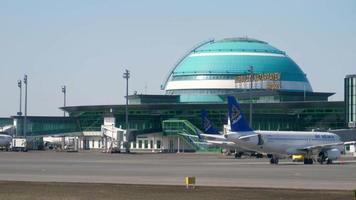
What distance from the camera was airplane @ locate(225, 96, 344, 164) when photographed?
9181 centimetres

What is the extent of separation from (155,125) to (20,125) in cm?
3361

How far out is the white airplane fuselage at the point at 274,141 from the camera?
301 ft

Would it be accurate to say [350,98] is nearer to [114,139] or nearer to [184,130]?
[184,130]

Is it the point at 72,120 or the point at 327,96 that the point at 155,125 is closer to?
the point at 72,120

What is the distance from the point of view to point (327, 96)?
199 meters

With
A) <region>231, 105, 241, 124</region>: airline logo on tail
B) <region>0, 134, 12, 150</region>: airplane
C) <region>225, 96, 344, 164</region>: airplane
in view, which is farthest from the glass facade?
<region>0, 134, 12, 150</region>: airplane

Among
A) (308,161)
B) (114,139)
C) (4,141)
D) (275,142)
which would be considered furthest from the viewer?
(4,141)

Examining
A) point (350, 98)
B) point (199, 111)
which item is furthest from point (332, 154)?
point (199, 111)

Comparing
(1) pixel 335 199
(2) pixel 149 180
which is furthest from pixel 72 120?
(1) pixel 335 199

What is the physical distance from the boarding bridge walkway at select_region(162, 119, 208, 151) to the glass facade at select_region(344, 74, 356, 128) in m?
27.3

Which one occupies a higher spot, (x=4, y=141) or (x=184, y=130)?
(x=184, y=130)

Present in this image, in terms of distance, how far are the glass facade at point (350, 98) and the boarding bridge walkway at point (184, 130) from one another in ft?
89.7

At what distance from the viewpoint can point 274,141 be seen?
92938mm

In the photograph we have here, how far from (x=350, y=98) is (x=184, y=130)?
35.4 meters
